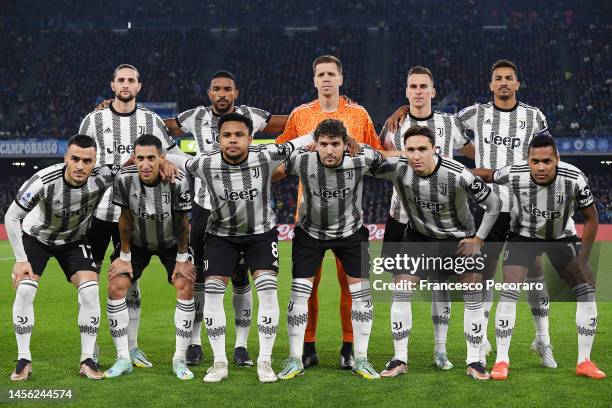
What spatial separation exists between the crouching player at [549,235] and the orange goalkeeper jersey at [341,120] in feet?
3.53

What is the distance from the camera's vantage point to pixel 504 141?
6.54m

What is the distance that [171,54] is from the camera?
35.1 m

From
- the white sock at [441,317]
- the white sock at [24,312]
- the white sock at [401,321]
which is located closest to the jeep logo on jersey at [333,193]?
the white sock at [401,321]

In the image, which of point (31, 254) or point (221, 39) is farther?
point (221, 39)

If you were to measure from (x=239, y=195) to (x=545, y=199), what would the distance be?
215 centimetres

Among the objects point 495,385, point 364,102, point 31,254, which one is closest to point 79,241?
point 31,254

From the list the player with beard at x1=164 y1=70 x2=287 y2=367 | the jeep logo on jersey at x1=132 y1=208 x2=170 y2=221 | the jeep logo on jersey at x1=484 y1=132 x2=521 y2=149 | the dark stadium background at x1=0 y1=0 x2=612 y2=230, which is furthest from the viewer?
the dark stadium background at x1=0 y1=0 x2=612 y2=230

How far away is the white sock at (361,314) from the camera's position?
5.91m

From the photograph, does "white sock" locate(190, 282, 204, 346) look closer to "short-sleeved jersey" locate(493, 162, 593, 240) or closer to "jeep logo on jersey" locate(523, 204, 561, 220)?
"short-sleeved jersey" locate(493, 162, 593, 240)

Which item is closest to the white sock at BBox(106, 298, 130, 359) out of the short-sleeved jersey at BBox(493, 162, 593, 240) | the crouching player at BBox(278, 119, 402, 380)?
the crouching player at BBox(278, 119, 402, 380)

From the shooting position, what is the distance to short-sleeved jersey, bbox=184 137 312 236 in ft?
19.1

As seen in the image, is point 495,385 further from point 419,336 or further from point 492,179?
point 419,336

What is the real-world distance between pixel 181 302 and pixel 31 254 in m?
1.10

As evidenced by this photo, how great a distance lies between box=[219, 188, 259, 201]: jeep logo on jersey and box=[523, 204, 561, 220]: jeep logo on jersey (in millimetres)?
1943
